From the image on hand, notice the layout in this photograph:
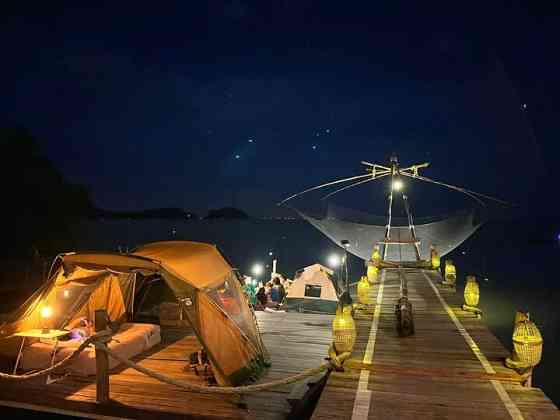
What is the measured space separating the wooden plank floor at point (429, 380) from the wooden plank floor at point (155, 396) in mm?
1184

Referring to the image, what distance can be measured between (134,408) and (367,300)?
6222mm

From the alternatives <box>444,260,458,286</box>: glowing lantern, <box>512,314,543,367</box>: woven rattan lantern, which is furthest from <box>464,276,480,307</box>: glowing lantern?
<box>512,314,543,367</box>: woven rattan lantern

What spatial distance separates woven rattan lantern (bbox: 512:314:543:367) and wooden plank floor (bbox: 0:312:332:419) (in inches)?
133

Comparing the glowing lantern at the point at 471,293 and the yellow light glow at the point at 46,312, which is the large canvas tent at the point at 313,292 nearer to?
the glowing lantern at the point at 471,293

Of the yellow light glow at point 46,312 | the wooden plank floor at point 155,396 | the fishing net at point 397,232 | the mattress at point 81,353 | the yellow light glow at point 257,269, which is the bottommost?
the wooden plank floor at point 155,396

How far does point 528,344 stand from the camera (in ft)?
18.7

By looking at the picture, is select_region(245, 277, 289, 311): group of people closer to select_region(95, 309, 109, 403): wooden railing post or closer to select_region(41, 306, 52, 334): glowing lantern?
select_region(41, 306, 52, 334): glowing lantern

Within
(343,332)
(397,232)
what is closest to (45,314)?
(343,332)

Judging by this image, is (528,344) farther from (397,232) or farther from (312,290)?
(397,232)

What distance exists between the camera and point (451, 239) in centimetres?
1841

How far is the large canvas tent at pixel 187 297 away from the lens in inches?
254

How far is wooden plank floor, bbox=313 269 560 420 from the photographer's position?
191 inches

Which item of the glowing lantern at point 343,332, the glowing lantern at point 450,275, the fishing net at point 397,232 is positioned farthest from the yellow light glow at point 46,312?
the fishing net at point 397,232

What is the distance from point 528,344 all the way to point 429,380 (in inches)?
56.5
